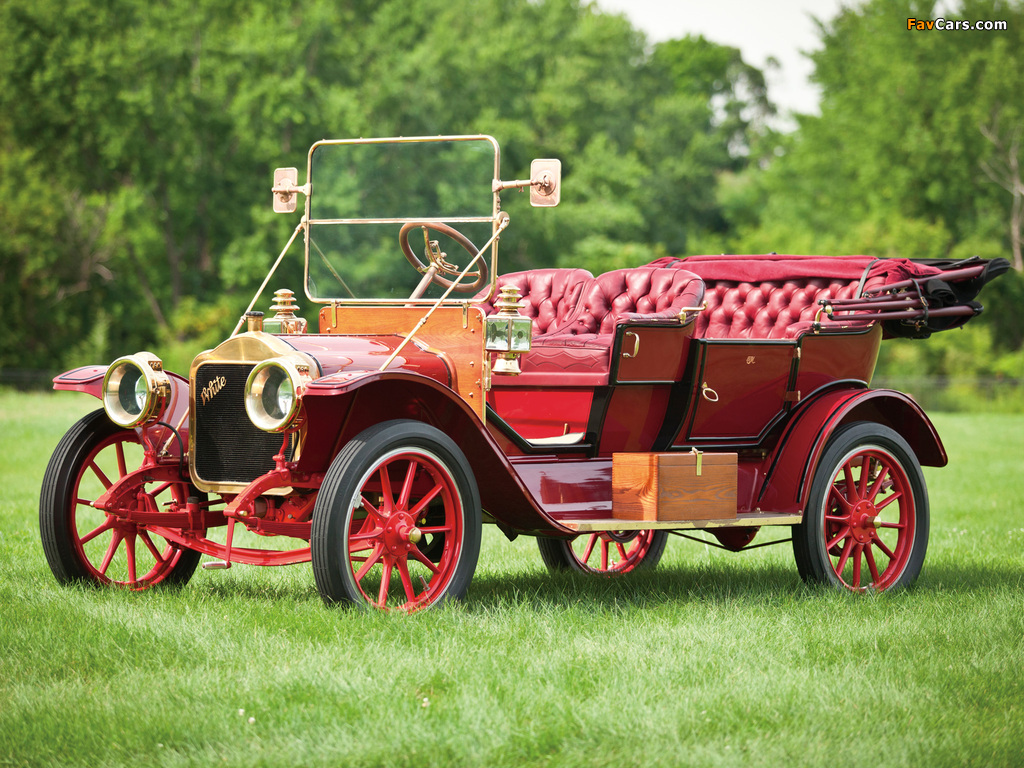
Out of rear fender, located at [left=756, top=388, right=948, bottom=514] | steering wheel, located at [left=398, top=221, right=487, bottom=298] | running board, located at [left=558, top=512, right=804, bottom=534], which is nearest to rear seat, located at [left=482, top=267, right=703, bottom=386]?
steering wheel, located at [left=398, top=221, right=487, bottom=298]

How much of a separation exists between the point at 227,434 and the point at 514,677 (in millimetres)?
1916

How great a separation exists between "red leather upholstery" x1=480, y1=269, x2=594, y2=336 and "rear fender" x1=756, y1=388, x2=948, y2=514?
1.56 metres

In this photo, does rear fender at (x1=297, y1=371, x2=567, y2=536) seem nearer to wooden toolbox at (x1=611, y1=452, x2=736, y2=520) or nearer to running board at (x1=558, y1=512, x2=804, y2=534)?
running board at (x1=558, y1=512, x2=804, y2=534)

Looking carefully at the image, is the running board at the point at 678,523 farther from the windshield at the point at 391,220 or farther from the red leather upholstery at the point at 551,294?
the red leather upholstery at the point at 551,294

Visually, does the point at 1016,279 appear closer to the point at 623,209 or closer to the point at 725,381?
the point at 623,209

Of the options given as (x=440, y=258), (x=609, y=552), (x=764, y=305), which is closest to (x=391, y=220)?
(x=440, y=258)

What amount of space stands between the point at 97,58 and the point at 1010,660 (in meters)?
31.3

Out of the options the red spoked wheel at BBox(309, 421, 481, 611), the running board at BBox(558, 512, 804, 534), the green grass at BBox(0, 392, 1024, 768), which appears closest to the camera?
the green grass at BBox(0, 392, 1024, 768)

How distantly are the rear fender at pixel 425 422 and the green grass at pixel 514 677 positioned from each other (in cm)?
49

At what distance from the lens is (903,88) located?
3803cm

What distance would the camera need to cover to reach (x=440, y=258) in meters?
6.11

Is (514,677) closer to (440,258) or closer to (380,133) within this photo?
(440,258)

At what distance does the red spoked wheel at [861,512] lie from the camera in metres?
6.46

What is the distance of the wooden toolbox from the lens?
19.5 feet
